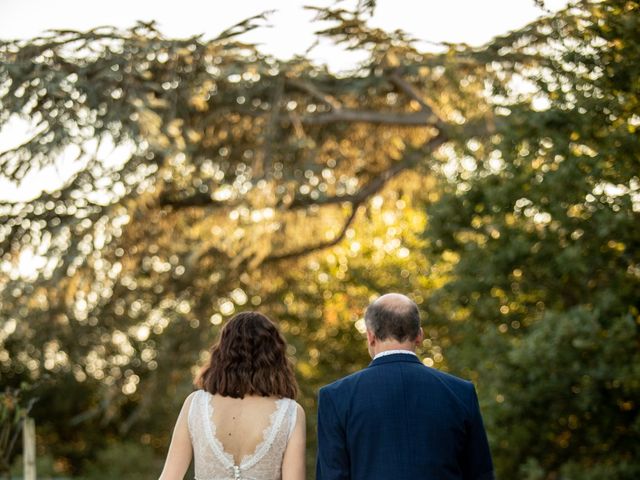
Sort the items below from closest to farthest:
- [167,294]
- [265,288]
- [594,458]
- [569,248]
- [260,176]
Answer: [569,248], [594,458], [260,176], [167,294], [265,288]

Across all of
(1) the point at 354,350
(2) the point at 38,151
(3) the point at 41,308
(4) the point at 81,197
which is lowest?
(1) the point at 354,350

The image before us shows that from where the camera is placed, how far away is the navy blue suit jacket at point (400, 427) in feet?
13.2

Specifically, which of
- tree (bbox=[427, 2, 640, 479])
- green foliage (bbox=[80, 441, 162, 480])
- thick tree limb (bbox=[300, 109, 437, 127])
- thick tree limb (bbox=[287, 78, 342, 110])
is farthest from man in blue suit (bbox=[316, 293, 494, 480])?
green foliage (bbox=[80, 441, 162, 480])

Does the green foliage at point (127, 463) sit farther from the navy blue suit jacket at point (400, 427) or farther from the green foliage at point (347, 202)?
the navy blue suit jacket at point (400, 427)

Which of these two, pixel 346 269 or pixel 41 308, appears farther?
pixel 346 269

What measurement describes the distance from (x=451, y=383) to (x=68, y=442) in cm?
3061

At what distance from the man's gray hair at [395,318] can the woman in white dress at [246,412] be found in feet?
1.95

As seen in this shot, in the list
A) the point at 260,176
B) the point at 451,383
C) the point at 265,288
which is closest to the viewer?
the point at 451,383

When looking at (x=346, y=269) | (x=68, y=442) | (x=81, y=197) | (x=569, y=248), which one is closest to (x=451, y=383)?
(x=569, y=248)

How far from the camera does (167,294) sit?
13.0 metres

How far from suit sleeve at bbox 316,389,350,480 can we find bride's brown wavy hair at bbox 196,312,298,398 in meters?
0.44

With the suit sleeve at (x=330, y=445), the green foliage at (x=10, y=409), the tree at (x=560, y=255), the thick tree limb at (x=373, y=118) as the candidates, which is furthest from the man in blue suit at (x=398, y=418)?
the thick tree limb at (x=373, y=118)

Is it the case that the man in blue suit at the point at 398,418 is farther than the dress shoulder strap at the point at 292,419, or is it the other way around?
the dress shoulder strap at the point at 292,419

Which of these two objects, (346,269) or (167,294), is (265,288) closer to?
(167,294)
